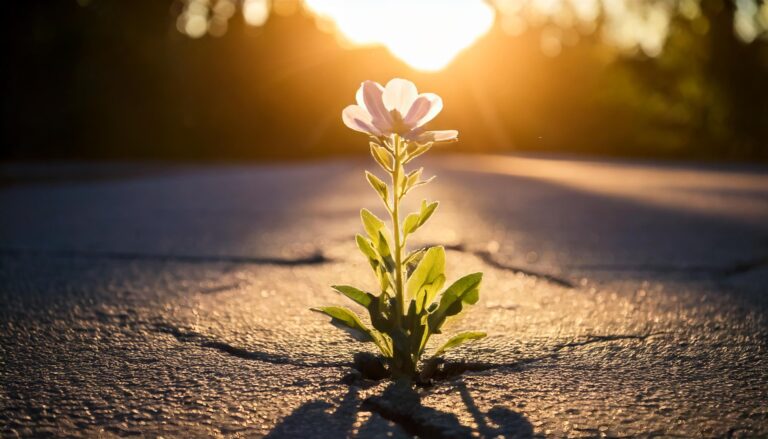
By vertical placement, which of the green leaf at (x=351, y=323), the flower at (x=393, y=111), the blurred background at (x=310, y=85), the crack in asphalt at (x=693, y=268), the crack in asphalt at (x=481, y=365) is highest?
the blurred background at (x=310, y=85)

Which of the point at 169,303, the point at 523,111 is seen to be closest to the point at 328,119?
the point at 523,111

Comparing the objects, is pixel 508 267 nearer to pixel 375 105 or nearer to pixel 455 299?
pixel 455 299

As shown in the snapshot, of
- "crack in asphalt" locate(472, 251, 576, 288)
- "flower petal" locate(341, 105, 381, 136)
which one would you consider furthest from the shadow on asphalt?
"crack in asphalt" locate(472, 251, 576, 288)

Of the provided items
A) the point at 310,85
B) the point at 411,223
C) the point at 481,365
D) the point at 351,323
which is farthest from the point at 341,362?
the point at 310,85

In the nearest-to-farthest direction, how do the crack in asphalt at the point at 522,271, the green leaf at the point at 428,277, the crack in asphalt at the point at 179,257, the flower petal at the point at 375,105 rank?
the flower petal at the point at 375,105, the green leaf at the point at 428,277, the crack in asphalt at the point at 522,271, the crack in asphalt at the point at 179,257

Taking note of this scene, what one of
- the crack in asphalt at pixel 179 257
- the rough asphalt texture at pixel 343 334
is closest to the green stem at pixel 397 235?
the rough asphalt texture at pixel 343 334

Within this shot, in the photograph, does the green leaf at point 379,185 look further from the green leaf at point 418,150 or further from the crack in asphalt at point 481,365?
the crack in asphalt at point 481,365
